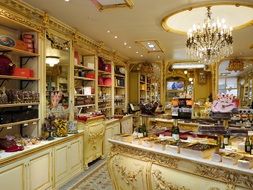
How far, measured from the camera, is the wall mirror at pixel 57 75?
14.8ft

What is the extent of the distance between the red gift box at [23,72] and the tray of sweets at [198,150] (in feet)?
8.65

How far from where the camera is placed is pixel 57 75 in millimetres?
4840

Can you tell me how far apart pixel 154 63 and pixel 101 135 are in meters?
4.72

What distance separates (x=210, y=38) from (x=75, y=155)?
3413 mm

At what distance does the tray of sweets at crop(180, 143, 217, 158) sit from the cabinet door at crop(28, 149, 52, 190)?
7.20 feet

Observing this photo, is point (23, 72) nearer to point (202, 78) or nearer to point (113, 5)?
point (113, 5)

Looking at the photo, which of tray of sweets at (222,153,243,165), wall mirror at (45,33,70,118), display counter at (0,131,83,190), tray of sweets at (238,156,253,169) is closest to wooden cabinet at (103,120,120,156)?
display counter at (0,131,83,190)

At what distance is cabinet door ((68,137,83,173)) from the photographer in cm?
465

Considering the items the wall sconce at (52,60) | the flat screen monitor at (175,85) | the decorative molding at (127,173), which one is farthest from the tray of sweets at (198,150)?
the flat screen monitor at (175,85)

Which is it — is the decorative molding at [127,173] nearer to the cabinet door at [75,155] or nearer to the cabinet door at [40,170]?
the cabinet door at [40,170]

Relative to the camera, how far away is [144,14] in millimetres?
4078

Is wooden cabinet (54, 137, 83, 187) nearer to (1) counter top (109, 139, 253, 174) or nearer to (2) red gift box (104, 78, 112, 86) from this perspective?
(1) counter top (109, 139, 253, 174)

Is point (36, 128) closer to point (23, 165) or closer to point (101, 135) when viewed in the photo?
point (23, 165)

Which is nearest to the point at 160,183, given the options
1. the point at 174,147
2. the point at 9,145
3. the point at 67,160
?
the point at 174,147
